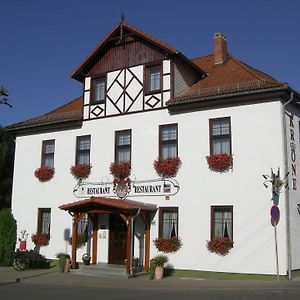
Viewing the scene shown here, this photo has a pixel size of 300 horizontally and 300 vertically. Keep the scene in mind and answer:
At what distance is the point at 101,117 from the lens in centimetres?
2245

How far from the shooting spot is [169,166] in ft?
64.7

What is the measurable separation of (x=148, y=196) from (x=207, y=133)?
146 inches

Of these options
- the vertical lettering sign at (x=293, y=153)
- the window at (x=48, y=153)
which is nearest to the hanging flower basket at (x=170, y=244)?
the vertical lettering sign at (x=293, y=153)

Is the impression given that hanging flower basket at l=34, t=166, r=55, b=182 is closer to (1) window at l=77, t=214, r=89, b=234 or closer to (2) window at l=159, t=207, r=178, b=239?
(1) window at l=77, t=214, r=89, b=234

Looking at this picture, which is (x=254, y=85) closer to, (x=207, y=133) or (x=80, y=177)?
(x=207, y=133)


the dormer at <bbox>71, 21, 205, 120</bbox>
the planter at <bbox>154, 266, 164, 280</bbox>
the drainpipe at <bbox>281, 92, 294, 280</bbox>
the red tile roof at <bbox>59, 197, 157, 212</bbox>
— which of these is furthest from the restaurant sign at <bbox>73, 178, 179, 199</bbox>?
the drainpipe at <bbox>281, 92, 294, 280</bbox>

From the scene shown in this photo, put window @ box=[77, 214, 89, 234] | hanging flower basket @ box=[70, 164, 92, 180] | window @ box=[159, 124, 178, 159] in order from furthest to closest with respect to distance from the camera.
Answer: hanging flower basket @ box=[70, 164, 92, 180], window @ box=[77, 214, 89, 234], window @ box=[159, 124, 178, 159]

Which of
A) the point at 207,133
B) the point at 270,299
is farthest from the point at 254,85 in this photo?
the point at 270,299

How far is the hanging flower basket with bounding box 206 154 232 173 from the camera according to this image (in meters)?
18.4

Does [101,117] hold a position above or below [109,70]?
below

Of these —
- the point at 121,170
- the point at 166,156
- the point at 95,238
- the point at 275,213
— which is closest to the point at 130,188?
the point at 121,170

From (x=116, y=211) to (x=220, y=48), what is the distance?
31.7ft

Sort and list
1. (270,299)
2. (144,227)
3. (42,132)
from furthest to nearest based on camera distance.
→ (42,132), (144,227), (270,299)

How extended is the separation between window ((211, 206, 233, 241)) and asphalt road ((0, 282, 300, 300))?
127 inches
